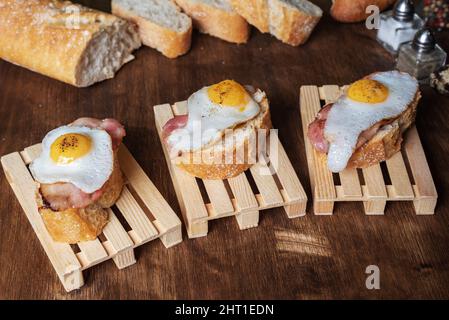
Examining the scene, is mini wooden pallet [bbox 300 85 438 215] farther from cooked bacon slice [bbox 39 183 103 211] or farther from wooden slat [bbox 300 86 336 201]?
cooked bacon slice [bbox 39 183 103 211]

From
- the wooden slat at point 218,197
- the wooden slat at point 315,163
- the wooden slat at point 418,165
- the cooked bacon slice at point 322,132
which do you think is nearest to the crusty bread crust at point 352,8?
the wooden slat at point 315,163

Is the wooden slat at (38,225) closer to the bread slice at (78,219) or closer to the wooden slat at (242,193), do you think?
the bread slice at (78,219)

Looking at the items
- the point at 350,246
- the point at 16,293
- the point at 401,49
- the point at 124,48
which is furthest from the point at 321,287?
the point at 124,48

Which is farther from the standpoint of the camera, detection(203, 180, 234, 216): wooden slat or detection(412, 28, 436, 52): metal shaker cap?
detection(412, 28, 436, 52): metal shaker cap

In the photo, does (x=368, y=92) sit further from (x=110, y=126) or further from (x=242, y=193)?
(x=110, y=126)

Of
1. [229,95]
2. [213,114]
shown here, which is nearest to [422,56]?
[229,95]

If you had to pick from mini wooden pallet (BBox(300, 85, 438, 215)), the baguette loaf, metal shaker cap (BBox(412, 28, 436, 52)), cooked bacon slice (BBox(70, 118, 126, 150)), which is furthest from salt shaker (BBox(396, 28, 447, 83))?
cooked bacon slice (BBox(70, 118, 126, 150))
